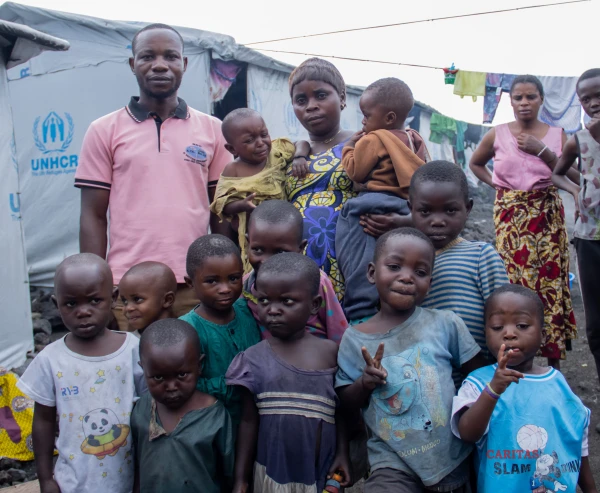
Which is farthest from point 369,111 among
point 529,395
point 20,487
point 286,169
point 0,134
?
point 0,134

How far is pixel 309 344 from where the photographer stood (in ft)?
6.77

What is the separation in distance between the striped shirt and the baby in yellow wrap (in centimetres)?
81

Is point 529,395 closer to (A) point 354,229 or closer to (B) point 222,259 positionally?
(A) point 354,229

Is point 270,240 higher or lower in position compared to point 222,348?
higher

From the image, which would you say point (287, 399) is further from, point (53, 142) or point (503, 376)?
point (53, 142)

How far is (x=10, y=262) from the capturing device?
470 cm

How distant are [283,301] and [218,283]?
0.98ft

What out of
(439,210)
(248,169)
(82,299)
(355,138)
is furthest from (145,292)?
→ (439,210)

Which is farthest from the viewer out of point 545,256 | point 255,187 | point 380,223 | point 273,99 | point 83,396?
point 273,99

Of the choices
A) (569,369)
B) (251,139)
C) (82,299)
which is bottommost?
(569,369)

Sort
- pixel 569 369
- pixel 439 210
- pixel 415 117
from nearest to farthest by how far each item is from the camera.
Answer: pixel 439 210, pixel 569 369, pixel 415 117

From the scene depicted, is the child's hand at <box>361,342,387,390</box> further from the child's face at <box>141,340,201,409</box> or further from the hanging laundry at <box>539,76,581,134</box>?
the hanging laundry at <box>539,76,581,134</box>

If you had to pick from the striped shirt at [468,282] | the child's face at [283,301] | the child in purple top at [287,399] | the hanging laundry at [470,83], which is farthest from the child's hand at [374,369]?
the hanging laundry at [470,83]

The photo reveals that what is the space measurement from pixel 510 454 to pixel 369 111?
1503mm
